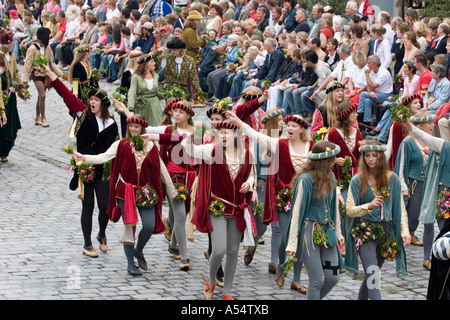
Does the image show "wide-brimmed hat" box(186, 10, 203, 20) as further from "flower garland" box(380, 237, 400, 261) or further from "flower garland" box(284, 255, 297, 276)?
"flower garland" box(284, 255, 297, 276)

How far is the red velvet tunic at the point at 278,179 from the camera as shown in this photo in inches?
389

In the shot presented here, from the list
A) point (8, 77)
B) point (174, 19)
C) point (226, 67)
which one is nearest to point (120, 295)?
point (8, 77)

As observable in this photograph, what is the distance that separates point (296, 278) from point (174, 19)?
1388 centimetres

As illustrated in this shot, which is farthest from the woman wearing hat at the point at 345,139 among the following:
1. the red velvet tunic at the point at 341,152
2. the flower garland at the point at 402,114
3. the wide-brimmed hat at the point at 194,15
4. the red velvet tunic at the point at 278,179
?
the wide-brimmed hat at the point at 194,15

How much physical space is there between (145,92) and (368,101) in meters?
4.38

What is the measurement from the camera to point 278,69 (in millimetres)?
18891

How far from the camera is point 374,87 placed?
1683cm

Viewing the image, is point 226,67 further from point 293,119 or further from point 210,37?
point 293,119

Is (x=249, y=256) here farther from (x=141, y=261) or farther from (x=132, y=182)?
(x=132, y=182)

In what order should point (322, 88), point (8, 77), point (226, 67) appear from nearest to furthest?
point (8, 77)
point (322, 88)
point (226, 67)

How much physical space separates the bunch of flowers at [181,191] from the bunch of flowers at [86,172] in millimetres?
1052

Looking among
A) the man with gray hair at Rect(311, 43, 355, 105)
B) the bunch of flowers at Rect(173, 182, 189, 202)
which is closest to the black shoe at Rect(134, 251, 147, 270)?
the bunch of flowers at Rect(173, 182, 189, 202)

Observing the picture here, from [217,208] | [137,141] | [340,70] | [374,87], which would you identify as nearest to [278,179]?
[217,208]

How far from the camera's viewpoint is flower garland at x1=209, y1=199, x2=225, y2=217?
367 inches
